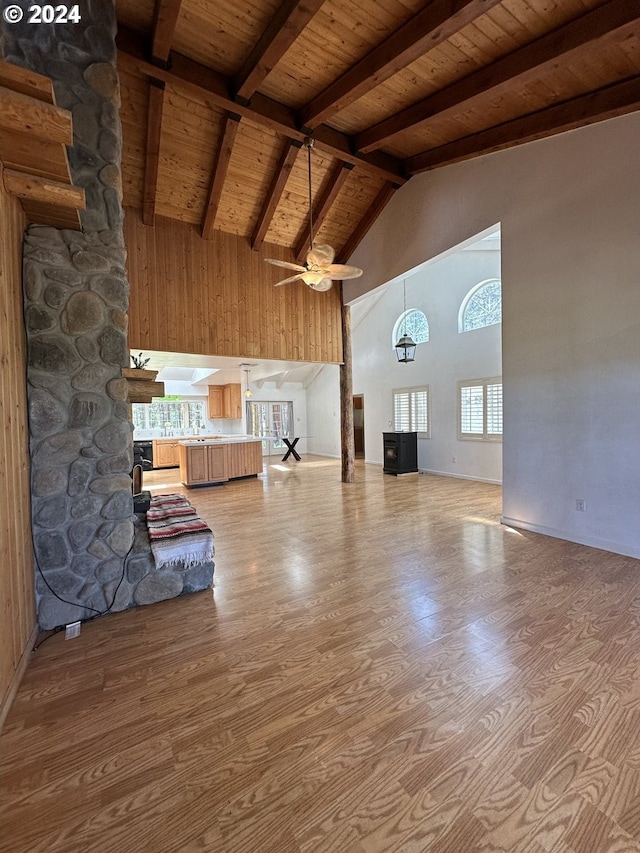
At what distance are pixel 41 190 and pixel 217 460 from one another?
242 inches

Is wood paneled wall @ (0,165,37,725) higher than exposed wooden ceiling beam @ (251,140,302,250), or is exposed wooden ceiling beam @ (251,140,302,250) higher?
exposed wooden ceiling beam @ (251,140,302,250)

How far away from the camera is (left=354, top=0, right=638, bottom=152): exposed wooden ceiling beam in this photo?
2.69m

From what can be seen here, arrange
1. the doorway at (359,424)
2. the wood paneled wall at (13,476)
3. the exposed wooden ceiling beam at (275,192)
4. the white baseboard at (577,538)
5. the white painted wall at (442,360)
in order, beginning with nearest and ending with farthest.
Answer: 1. the wood paneled wall at (13,476)
2. the white baseboard at (577,538)
3. the exposed wooden ceiling beam at (275,192)
4. the white painted wall at (442,360)
5. the doorway at (359,424)

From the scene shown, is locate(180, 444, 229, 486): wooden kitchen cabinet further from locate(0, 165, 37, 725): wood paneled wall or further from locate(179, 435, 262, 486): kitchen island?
locate(0, 165, 37, 725): wood paneled wall

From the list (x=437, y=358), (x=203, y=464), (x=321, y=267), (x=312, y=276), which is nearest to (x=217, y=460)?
(x=203, y=464)

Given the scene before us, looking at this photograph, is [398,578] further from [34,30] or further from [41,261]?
[34,30]

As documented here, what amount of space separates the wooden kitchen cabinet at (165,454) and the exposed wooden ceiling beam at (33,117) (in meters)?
9.09

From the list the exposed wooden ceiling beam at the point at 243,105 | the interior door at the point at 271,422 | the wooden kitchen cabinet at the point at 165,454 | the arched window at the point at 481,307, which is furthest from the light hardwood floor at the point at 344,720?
the interior door at the point at 271,422

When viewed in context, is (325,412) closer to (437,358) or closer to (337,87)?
(437,358)

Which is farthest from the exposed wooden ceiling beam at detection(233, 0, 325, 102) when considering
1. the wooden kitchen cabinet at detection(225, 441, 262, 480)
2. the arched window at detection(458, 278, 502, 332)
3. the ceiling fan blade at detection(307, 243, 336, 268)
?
the wooden kitchen cabinet at detection(225, 441, 262, 480)

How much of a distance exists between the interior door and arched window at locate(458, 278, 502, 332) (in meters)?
7.22

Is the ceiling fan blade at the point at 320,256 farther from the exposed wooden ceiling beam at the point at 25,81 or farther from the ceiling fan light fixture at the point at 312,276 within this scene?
the exposed wooden ceiling beam at the point at 25,81

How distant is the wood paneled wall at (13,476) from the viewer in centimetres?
175

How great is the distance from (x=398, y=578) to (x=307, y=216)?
18.3 ft
